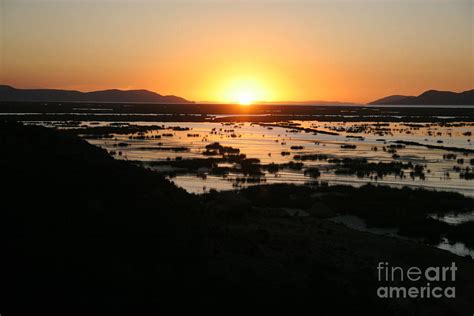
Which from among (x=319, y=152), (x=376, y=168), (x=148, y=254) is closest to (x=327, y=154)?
(x=319, y=152)

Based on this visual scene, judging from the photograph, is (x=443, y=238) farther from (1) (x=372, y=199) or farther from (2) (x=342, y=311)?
(2) (x=342, y=311)

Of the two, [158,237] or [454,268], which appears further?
[454,268]

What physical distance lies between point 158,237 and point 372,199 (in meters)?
17.5

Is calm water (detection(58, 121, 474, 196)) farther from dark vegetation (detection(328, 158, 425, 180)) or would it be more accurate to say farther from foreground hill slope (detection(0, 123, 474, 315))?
foreground hill slope (detection(0, 123, 474, 315))

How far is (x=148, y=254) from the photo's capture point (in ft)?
39.4

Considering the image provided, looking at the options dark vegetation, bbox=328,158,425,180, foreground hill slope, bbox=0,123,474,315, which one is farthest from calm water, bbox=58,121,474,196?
foreground hill slope, bbox=0,123,474,315

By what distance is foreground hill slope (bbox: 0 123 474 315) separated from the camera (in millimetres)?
10289

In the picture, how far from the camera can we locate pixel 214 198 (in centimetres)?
2402

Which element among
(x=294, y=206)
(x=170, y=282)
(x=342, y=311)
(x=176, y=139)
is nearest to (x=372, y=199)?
(x=294, y=206)

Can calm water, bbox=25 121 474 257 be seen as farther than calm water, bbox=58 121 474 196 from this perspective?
No

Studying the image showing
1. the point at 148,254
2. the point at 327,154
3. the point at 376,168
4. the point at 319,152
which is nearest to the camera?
the point at 148,254

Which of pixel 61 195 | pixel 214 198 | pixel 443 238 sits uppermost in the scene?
pixel 61 195

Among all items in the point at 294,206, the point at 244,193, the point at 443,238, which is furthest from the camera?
the point at 244,193

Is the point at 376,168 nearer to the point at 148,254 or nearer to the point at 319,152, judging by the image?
the point at 319,152
